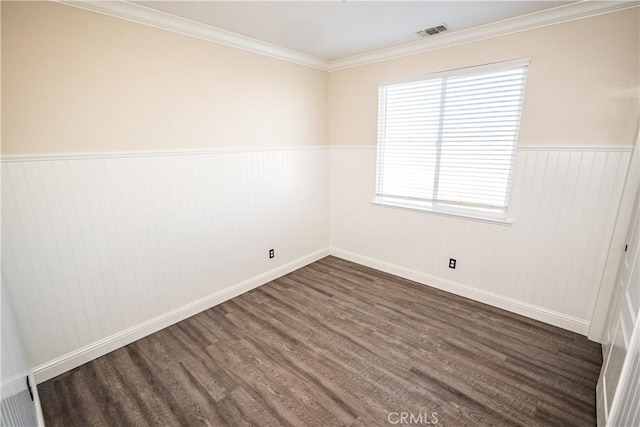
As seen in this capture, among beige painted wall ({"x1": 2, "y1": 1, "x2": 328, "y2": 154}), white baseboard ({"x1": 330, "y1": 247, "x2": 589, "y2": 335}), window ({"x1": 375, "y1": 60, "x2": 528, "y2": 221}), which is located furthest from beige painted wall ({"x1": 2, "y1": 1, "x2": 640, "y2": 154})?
white baseboard ({"x1": 330, "y1": 247, "x2": 589, "y2": 335})

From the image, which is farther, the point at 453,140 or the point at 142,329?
the point at 453,140

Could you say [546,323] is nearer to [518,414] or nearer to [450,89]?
[518,414]

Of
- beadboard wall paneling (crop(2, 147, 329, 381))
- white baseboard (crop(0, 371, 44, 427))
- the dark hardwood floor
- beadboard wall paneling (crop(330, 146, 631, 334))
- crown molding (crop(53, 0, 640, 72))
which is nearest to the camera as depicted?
white baseboard (crop(0, 371, 44, 427))

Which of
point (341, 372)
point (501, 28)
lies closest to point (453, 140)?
point (501, 28)

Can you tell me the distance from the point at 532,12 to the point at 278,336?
10.7 ft

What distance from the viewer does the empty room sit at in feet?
6.10

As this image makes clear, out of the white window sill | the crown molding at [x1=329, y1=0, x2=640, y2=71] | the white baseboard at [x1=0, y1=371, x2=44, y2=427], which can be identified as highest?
the crown molding at [x1=329, y1=0, x2=640, y2=71]

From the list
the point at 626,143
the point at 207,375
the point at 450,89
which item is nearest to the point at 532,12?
the point at 450,89

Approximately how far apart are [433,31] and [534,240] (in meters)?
2.05

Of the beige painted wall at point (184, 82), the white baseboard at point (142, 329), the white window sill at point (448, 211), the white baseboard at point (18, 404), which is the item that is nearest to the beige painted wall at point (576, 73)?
the beige painted wall at point (184, 82)

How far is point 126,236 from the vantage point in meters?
2.35

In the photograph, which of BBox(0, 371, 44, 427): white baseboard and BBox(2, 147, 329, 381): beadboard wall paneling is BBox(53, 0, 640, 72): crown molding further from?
BBox(0, 371, 44, 427): white baseboard

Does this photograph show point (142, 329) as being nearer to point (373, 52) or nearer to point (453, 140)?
point (453, 140)

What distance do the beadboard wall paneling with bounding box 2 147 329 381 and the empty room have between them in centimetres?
1
